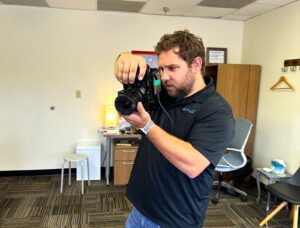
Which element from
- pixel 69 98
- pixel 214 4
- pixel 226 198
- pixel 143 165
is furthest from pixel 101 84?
pixel 143 165

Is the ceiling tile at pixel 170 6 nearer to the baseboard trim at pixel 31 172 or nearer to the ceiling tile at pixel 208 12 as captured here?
the ceiling tile at pixel 208 12

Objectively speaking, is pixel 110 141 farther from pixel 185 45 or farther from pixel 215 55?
pixel 185 45

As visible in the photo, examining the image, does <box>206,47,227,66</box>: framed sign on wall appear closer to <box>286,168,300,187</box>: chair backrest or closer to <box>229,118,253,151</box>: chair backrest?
<box>229,118,253,151</box>: chair backrest

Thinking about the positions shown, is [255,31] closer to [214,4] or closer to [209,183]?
[214,4]

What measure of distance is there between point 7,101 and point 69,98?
0.82 metres

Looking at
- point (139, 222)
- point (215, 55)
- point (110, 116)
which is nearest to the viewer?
point (139, 222)

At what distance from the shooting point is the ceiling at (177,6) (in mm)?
3184

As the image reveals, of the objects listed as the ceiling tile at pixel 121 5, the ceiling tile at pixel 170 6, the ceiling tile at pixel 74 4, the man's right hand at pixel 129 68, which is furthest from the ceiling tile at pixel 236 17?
the man's right hand at pixel 129 68

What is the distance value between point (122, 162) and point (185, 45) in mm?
2643

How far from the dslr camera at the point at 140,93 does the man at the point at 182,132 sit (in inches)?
1.2

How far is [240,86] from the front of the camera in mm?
3615

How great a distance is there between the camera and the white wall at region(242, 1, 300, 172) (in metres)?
3.02

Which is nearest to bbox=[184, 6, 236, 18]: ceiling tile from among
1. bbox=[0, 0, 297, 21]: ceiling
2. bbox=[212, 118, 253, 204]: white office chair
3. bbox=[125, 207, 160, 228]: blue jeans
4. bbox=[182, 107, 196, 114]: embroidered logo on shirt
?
bbox=[0, 0, 297, 21]: ceiling

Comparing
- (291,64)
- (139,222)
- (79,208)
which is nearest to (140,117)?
(139,222)
